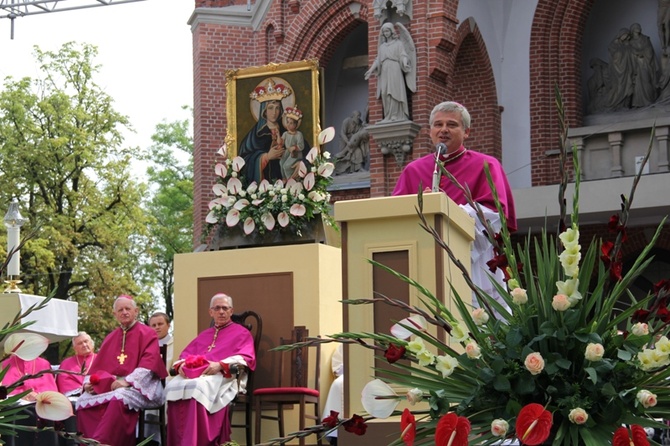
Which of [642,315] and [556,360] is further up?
[642,315]

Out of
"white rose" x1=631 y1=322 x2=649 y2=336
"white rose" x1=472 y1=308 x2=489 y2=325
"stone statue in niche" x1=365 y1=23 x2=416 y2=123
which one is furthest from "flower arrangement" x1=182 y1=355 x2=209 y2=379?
"stone statue in niche" x1=365 y1=23 x2=416 y2=123

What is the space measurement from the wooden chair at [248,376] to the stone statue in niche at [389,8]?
9244 mm

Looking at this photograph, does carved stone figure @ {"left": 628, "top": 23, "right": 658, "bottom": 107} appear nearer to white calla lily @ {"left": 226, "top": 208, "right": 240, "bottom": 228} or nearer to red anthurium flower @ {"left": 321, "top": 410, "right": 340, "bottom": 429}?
white calla lily @ {"left": 226, "top": 208, "right": 240, "bottom": 228}

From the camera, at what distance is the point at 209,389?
9.54 meters

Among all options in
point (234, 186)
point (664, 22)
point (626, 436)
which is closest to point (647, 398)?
point (626, 436)

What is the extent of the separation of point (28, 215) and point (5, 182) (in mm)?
1058

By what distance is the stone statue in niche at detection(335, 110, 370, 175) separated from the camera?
21.1 meters

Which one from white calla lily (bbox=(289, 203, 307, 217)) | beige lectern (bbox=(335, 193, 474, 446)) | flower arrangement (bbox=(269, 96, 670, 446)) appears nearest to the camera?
flower arrangement (bbox=(269, 96, 670, 446))

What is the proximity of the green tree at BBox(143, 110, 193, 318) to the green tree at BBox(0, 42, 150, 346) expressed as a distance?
2.72 m

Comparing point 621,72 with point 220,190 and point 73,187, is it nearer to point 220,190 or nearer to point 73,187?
point 220,190

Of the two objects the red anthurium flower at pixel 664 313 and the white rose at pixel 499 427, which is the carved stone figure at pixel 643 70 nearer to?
the red anthurium flower at pixel 664 313

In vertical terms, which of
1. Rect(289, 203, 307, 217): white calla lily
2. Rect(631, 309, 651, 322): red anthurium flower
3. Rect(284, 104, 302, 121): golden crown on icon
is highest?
Rect(284, 104, 302, 121): golden crown on icon

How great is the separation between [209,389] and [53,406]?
18.4ft

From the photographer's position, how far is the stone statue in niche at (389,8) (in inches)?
742
